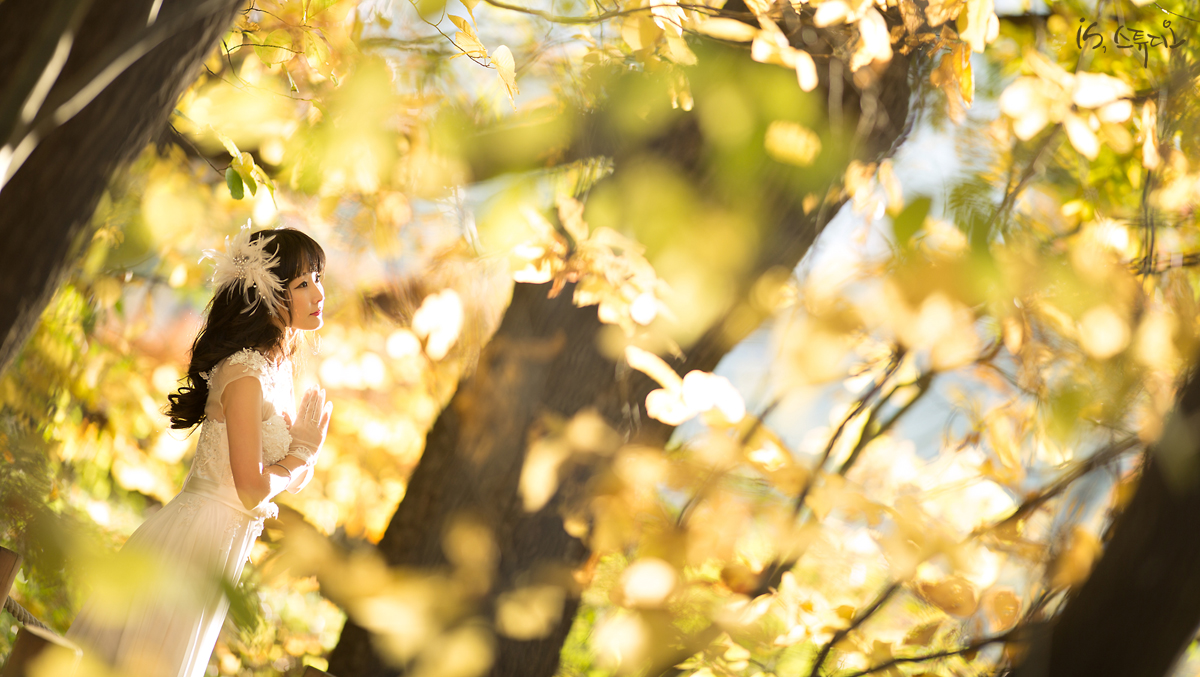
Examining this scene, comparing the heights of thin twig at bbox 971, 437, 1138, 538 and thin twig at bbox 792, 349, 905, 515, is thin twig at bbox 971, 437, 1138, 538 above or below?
above

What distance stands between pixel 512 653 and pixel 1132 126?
109 inches

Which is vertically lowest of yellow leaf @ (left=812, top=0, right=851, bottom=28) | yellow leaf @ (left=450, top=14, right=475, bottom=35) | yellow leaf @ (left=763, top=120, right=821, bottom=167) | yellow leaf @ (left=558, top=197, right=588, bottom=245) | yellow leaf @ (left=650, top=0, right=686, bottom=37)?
yellow leaf @ (left=558, top=197, right=588, bottom=245)

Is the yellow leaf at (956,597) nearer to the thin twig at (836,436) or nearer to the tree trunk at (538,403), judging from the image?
the thin twig at (836,436)

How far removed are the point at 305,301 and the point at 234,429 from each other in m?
0.44

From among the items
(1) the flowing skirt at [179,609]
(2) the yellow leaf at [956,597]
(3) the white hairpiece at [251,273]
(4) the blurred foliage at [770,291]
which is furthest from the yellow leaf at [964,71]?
(1) the flowing skirt at [179,609]

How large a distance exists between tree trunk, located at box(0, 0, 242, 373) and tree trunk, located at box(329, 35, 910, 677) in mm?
1306

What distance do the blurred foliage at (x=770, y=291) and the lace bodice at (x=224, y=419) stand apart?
1.20 feet

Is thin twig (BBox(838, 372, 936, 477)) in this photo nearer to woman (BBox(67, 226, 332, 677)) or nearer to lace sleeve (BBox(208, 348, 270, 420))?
woman (BBox(67, 226, 332, 677))

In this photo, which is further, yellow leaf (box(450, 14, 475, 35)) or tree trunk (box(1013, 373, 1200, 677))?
yellow leaf (box(450, 14, 475, 35))

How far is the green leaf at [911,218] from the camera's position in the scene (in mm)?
1025

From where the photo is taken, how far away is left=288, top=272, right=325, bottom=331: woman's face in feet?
7.62

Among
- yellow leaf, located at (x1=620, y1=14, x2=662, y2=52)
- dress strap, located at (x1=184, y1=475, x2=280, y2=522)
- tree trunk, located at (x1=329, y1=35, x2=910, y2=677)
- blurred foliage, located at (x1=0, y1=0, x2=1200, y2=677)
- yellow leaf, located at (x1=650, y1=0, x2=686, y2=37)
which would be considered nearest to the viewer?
blurred foliage, located at (x1=0, y1=0, x2=1200, y2=677)

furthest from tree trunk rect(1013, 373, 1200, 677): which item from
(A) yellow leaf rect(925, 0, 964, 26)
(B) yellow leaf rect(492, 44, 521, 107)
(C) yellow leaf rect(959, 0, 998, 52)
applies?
(B) yellow leaf rect(492, 44, 521, 107)

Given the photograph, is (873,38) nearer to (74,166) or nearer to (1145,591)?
(1145,591)
